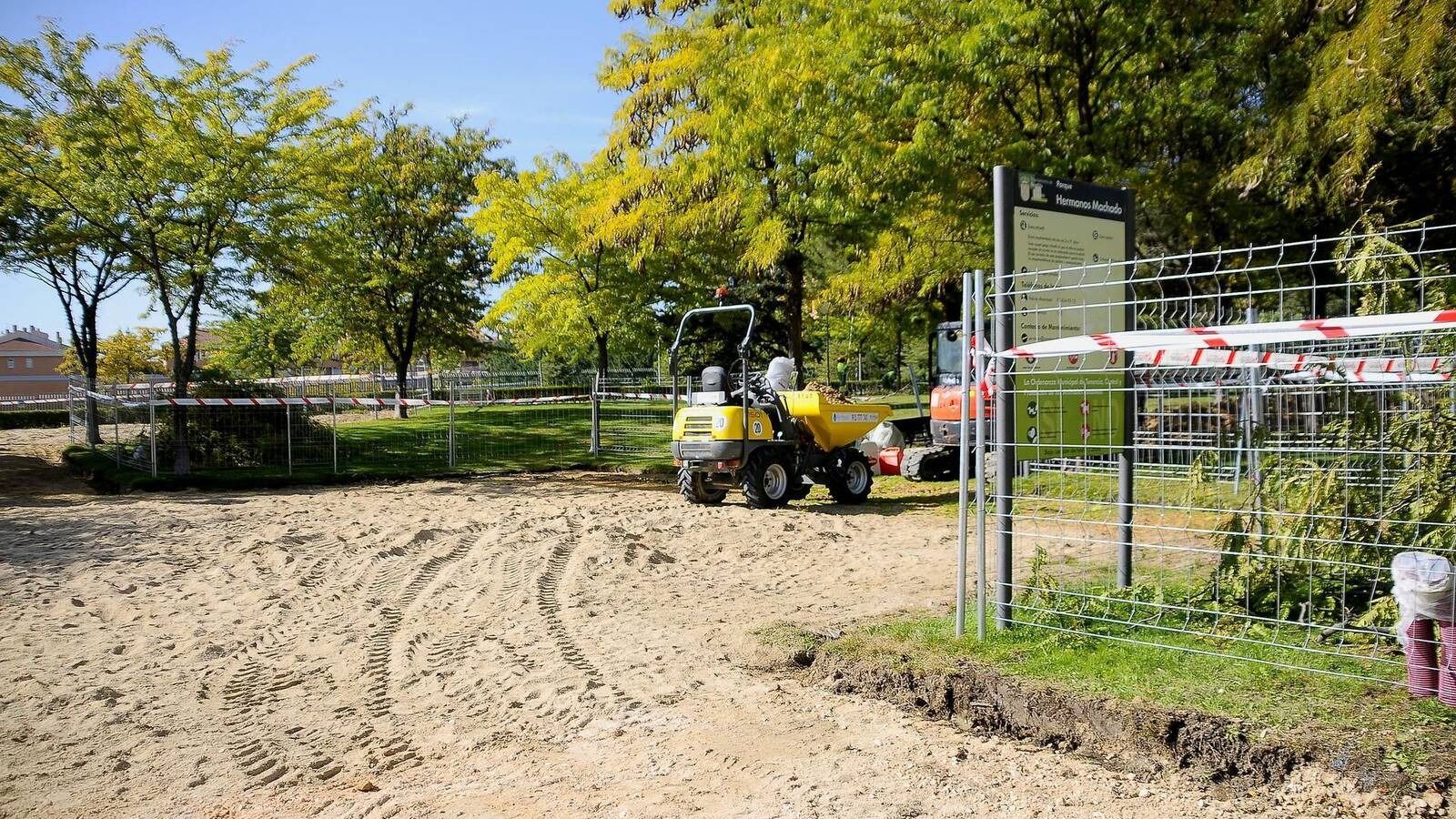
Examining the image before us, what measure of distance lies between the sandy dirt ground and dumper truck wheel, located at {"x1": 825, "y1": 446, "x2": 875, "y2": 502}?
8.60ft

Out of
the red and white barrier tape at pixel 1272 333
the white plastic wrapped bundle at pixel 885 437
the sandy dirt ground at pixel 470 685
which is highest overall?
the red and white barrier tape at pixel 1272 333

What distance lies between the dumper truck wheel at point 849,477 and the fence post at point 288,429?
9.44 metres

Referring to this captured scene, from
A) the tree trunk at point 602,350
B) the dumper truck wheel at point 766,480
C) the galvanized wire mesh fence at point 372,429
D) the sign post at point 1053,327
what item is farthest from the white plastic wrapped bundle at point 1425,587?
the tree trunk at point 602,350

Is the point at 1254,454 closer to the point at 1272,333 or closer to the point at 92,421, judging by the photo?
the point at 1272,333

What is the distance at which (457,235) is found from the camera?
30.8 m

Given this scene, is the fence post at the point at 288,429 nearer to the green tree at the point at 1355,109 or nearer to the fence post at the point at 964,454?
the fence post at the point at 964,454

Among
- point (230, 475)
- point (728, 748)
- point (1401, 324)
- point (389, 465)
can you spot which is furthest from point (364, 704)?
point (389, 465)

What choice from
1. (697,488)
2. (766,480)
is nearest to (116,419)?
(697,488)

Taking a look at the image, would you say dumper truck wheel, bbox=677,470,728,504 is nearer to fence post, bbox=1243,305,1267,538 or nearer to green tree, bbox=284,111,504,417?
fence post, bbox=1243,305,1267,538

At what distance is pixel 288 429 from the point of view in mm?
17062

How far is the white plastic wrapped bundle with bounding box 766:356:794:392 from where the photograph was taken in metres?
12.9

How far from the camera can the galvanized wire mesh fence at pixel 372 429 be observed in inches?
671

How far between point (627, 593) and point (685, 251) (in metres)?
14.1

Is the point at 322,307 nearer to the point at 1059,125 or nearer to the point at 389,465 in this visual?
the point at 389,465
